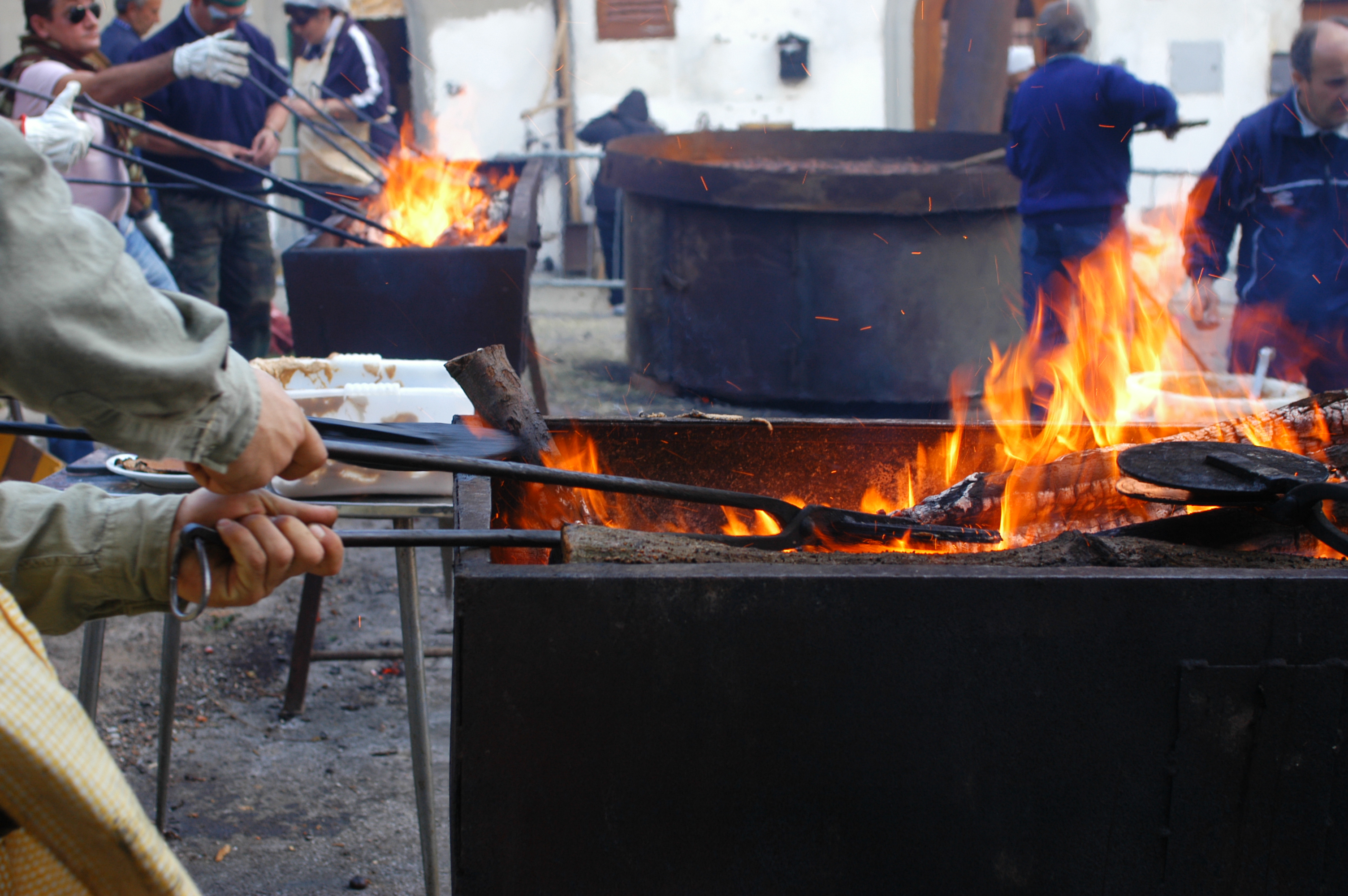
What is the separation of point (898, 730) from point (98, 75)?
4.42 m

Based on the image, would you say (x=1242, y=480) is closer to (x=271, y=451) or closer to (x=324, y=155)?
(x=271, y=451)

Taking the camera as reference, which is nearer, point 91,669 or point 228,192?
point 91,669

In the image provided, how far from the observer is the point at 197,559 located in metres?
1.45

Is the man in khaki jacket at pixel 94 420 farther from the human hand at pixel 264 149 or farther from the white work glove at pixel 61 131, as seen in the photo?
the human hand at pixel 264 149

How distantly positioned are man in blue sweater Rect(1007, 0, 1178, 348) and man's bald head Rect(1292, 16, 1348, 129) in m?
0.85

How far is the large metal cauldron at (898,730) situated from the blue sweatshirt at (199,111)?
4.55 m

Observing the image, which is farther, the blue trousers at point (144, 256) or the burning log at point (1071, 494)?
the blue trousers at point (144, 256)

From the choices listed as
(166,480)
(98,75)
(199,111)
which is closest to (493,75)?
(199,111)

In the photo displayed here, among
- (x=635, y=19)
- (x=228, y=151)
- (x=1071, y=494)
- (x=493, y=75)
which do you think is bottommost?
(x=1071, y=494)

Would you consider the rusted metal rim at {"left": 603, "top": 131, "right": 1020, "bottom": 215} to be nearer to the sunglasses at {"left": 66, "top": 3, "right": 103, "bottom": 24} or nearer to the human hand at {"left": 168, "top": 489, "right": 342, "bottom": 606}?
the sunglasses at {"left": 66, "top": 3, "right": 103, "bottom": 24}

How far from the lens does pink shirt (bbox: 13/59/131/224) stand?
397 cm

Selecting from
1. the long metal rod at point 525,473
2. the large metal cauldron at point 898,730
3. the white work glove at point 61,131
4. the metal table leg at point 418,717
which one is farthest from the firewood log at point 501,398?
the white work glove at point 61,131

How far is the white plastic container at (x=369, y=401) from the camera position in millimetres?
2391

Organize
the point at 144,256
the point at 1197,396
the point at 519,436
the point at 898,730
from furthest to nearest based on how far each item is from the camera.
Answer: the point at 144,256, the point at 1197,396, the point at 519,436, the point at 898,730
